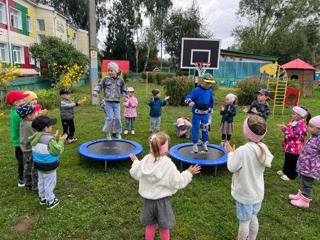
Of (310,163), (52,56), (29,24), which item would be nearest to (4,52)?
(52,56)

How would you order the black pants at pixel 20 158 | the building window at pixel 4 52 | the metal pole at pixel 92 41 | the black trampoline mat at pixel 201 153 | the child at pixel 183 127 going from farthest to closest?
the building window at pixel 4 52 < the metal pole at pixel 92 41 < the child at pixel 183 127 < the black trampoline mat at pixel 201 153 < the black pants at pixel 20 158

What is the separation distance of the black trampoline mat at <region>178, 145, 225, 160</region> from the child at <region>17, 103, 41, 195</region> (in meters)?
2.79

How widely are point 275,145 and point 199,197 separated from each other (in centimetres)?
390

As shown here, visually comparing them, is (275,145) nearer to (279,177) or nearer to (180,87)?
(279,177)

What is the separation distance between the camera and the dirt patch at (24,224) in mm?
2885

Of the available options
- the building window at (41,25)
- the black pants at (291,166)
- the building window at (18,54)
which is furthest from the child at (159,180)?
the building window at (41,25)

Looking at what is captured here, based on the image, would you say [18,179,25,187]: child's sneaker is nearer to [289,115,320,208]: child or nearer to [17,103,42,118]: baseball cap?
[17,103,42,118]: baseball cap

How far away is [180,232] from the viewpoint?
114 inches

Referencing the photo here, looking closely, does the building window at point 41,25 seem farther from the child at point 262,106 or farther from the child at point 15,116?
the child at point 262,106

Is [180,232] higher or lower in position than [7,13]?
lower

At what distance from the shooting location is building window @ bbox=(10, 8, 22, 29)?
56.6 feet

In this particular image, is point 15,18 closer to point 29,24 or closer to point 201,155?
point 29,24

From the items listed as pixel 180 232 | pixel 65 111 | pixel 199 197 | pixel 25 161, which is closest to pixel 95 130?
pixel 65 111

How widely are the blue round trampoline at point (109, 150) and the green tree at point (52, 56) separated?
12072 millimetres
